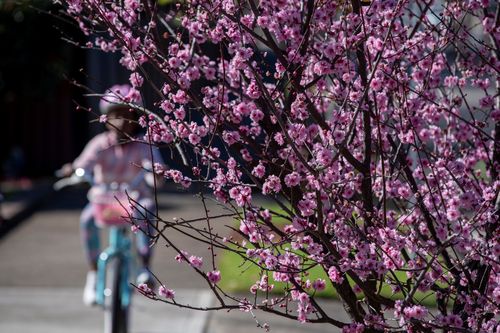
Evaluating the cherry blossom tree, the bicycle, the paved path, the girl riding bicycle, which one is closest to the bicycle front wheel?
the bicycle

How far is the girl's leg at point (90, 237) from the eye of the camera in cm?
877

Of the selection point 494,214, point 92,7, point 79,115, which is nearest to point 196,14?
point 92,7

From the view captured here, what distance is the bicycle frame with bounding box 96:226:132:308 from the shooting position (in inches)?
329

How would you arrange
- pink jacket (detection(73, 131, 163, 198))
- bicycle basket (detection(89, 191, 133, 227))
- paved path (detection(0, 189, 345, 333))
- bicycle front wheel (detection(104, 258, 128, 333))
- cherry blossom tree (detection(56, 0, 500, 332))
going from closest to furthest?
1. cherry blossom tree (detection(56, 0, 500, 332))
2. bicycle front wheel (detection(104, 258, 128, 333))
3. bicycle basket (detection(89, 191, 133, 227))
4. pink jacket (detection(73, 131, 163, 198))
5. paved path (detection(0, 189, 345, 333))

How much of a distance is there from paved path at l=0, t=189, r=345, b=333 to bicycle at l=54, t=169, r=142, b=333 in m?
0.90

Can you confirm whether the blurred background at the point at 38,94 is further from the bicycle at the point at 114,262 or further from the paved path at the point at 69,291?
the bicycle at the point at 114,262

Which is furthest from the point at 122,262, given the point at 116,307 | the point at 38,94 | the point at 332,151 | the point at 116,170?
the point at 38,94

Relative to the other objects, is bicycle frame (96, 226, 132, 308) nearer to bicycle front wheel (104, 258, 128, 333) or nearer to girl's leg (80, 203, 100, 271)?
bicycle front wheel (104, 258, 128, 333)

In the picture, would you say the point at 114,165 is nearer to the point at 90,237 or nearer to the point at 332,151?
the point at 90,237

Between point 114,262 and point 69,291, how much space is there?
2.89m

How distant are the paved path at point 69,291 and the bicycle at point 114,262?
0.90m

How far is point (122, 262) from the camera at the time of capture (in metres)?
8.41

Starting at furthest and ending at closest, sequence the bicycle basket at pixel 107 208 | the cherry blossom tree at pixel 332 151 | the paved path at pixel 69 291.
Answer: the paved path at pixel 69 291 < the bicycle basket at pixel 107 208 < the cherry blossom tree at pixel 332 151

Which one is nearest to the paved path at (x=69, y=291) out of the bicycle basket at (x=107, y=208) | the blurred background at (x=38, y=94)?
the bicycle basket at (x=107, y=208)
